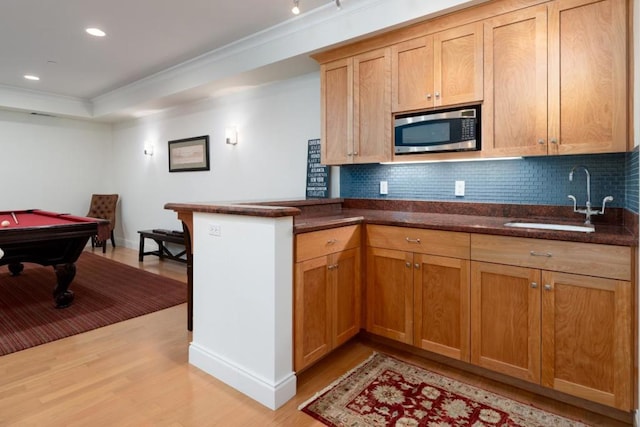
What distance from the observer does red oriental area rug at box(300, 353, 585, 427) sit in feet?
5.90

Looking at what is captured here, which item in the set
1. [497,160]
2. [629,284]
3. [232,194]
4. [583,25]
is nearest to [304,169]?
[232,194]

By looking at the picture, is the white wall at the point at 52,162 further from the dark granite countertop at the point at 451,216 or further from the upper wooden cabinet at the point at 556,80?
the upper wooden cabinet at the point at 556,80

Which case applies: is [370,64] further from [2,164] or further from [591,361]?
[2,164]

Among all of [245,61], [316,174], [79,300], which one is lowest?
[79,300]

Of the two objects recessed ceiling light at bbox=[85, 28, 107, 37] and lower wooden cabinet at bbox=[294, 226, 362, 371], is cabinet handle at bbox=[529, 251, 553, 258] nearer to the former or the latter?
lower wooden cabinet at bbox=[294, 226, 362, 371]

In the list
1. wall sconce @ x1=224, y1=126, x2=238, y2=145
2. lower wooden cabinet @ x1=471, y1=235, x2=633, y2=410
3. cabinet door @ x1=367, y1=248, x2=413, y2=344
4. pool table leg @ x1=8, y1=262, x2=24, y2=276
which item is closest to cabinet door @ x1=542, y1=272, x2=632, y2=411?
lower wooden cabinet @ x1=471, y1=235, x2=633, y2=410

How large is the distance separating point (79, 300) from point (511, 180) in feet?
13.5

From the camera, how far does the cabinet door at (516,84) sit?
214 cm

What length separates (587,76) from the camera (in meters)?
2.01

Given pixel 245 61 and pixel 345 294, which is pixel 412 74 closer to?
pixel 345 294

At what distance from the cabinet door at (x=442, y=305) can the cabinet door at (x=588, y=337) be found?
42cm

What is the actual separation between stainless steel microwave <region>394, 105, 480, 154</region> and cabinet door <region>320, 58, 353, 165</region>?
0.43m

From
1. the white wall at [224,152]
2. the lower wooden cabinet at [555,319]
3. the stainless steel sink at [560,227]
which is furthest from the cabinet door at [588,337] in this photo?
the white wall at [224,152]

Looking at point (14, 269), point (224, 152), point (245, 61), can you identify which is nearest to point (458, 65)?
point (245, 61)
